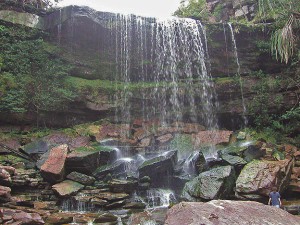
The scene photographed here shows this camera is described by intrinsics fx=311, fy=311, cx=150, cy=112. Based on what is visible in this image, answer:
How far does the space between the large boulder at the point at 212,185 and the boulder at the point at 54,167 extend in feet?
14.2

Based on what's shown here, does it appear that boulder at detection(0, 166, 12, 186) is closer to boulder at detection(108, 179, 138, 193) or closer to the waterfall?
boulder at detection(108, 179, 138, 193)

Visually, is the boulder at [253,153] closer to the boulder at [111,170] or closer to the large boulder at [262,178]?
the large boulder at [262,178]

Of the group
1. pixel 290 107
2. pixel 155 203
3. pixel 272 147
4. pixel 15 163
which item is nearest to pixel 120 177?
pixel 155 203

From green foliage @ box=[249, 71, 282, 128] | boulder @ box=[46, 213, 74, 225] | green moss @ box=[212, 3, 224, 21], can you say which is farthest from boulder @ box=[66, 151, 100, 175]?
green moss @ box=[212, 3, 224, 21]

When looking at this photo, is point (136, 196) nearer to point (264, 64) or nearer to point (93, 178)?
point (93, 178)

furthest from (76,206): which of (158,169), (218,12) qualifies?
(218,12)

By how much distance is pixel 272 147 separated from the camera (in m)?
13.8

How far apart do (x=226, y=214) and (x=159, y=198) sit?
6.44 meters

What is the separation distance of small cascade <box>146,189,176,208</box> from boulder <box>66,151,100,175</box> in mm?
2411

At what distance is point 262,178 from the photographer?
10602mm

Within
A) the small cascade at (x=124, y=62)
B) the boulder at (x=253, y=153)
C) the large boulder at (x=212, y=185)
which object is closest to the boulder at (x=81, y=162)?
the large boulder at (x=212, y=185)

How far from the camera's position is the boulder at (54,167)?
35.0 ft

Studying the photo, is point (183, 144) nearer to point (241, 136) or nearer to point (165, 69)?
point (241, 136)

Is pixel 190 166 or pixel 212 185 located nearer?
pixel 212 185
